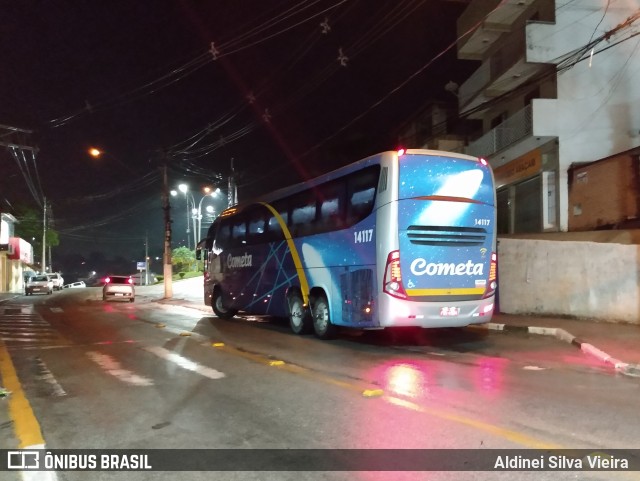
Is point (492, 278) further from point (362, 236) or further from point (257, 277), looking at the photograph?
point (257, 277)

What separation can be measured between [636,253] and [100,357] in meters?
12.1

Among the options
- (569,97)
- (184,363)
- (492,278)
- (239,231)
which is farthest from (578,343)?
(569,97)

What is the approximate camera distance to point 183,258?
186ft

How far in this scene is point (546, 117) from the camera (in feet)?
63.4

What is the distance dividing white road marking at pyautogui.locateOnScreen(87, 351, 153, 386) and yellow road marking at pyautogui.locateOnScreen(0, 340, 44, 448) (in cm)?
129

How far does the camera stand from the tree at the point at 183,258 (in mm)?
56656

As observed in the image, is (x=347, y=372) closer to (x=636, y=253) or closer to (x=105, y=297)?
(x=636, y=253)

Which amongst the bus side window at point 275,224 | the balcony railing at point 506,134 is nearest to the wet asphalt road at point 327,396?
the bus side window at point 275,224

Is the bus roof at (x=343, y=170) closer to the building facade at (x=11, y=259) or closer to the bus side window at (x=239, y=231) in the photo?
the bus side window at (x=239, y=231)

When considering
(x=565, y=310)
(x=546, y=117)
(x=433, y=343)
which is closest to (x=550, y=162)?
(x=546, y=117)

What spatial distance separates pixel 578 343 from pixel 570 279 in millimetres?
3798

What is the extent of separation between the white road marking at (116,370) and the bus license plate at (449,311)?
5.23 metres

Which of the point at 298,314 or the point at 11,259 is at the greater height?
the point at 11,259

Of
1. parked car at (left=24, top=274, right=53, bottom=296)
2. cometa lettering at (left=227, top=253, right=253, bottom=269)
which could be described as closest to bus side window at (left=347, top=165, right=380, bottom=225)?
cometa lettering at (left=227, top=253, right=253, bottom=269)
